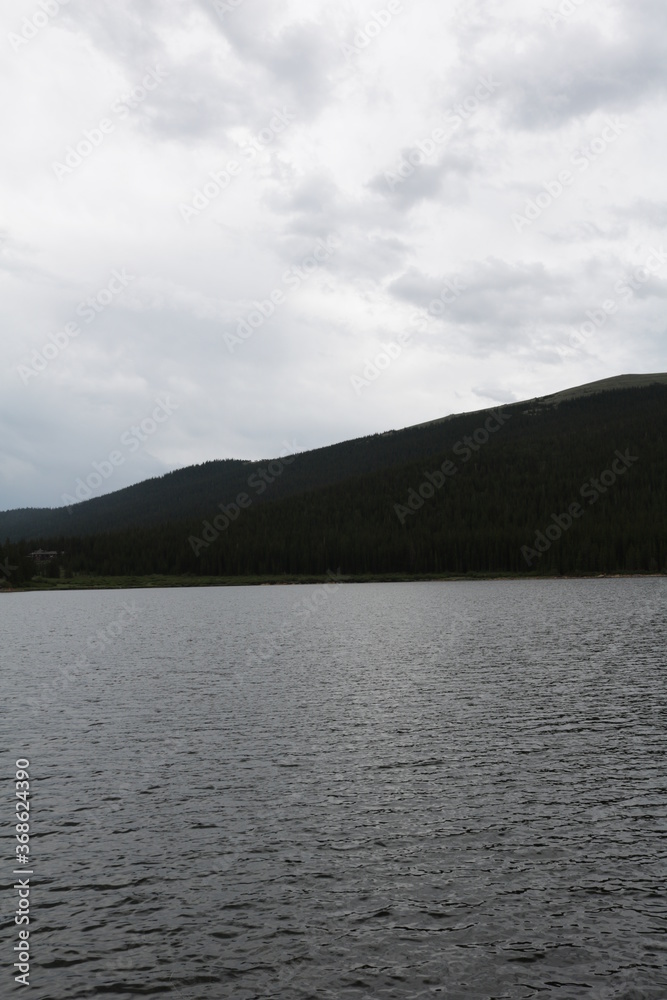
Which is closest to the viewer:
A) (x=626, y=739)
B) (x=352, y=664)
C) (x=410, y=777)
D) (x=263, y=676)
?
(x=410, y=777)

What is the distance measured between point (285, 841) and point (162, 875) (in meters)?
4.01

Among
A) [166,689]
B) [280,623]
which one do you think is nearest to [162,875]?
[166,689]

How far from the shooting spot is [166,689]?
2014 inches

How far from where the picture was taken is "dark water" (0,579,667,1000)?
1647 centimetres

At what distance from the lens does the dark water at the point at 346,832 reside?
16.5 metres

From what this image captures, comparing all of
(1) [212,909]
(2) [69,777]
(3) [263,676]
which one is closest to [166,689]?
(3) [263,676]

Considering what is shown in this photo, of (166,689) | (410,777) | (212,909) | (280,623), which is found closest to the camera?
(212,909)

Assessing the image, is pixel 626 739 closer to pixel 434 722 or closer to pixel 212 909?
pixel 434 722

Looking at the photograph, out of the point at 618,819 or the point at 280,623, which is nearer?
the point at 618,819

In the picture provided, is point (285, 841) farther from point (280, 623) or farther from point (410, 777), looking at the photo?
point (280, 623)

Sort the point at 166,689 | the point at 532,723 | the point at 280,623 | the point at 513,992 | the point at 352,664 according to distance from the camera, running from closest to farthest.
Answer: the point at 513,992
the point at 532,723
the point at 166,689
the point at 352,664
the point at 280,623

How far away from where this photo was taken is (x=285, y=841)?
77.3 ft

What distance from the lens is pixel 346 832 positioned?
79.2ft

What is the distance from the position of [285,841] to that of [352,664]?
38.2 meters
